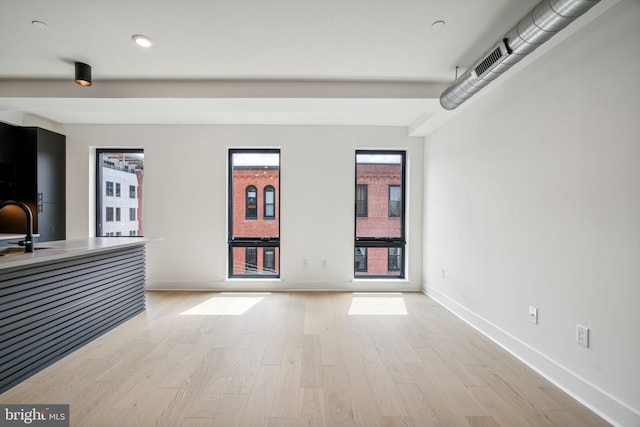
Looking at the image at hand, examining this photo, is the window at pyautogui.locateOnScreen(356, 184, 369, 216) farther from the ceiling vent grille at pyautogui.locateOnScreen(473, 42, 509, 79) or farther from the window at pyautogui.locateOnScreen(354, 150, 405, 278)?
the ceiling vent grille at pyautogui.locateOnScreen(473, 42, 509, 79)

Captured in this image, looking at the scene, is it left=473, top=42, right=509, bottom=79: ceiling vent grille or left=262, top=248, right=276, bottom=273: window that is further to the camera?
left=262, top=248, right=276, bottom=273: window

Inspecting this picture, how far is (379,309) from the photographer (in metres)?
3.57

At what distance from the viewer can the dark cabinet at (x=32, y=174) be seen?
3.85m

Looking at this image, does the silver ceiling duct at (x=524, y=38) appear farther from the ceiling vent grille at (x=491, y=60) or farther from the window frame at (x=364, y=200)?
the window frame at (x=364, y=200)

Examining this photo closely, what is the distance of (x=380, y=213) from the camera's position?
459cm

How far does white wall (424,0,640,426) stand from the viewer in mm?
1604

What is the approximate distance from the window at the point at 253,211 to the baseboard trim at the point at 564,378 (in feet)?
9.98

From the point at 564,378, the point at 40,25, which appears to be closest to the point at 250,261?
the point at 40,25

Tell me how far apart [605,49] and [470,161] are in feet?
4.79

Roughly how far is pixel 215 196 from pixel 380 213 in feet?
9.03

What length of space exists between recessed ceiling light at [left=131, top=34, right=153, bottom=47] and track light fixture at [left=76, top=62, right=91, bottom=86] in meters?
0.78

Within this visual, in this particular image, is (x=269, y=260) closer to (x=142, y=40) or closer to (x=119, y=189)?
(x=119, y=189)

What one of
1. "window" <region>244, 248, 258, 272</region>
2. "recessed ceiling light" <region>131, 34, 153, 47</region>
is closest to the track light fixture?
"recessed ceiling light" <region>131, 34, 153, 47</region>

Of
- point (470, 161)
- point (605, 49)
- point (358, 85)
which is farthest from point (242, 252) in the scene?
point (605, 49)
